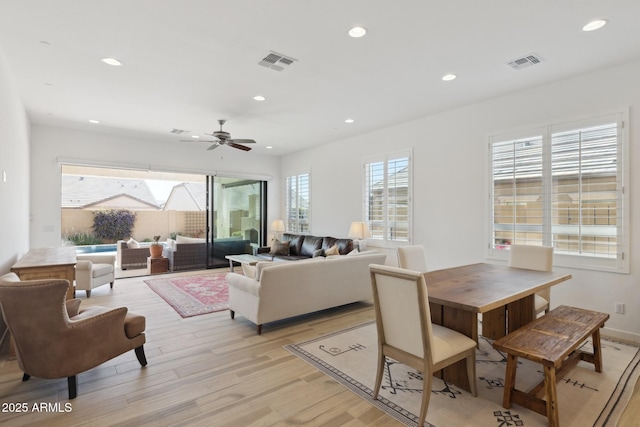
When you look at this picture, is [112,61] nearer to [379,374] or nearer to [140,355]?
[140,355]

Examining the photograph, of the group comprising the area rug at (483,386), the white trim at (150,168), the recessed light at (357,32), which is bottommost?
the area rug at (483,386)

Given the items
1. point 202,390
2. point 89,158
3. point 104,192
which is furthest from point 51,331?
point 104,192

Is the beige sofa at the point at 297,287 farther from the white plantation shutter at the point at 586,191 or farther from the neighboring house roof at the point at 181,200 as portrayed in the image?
the neighboring house roof at the point at 181,200

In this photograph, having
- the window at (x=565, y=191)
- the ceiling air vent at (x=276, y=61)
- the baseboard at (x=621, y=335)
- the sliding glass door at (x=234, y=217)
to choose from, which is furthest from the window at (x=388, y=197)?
the sliding glass door at (x=234, y=217)

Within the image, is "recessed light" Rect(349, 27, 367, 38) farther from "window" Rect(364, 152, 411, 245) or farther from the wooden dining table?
"window" Rect(364, 152, 411, 245)

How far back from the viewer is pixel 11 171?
12.8ft

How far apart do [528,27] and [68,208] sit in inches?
482

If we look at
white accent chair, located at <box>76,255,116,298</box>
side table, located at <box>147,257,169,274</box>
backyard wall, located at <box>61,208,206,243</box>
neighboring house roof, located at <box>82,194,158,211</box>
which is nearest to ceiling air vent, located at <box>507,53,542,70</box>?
white accent chair, located at <box>76,255,116,298</box>

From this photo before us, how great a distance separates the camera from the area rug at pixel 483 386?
2.21 m

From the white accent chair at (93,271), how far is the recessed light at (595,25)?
22.3 ft

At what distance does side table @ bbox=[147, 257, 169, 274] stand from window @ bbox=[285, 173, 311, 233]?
318cm

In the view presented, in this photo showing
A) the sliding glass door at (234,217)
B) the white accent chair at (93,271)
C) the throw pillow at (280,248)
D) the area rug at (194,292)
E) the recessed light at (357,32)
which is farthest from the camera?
the sliding glass door at (234,217)

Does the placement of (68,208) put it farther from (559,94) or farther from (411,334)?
(559,94)

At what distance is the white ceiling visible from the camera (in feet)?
8.52
